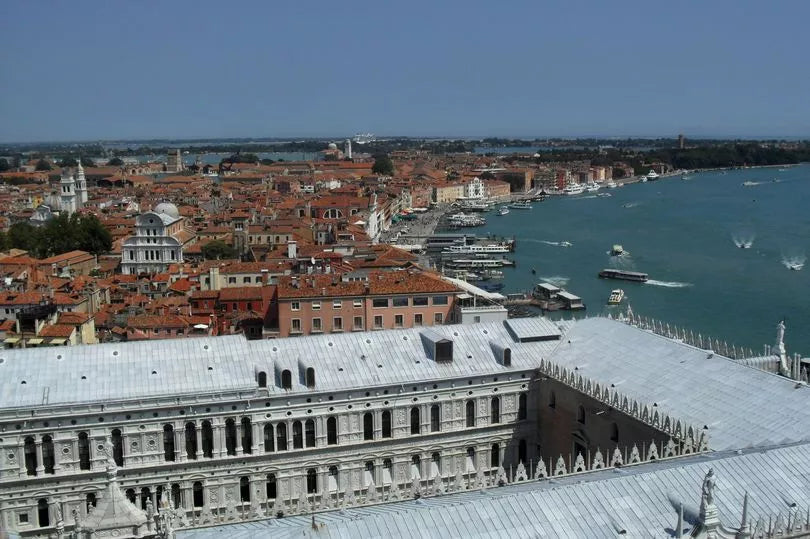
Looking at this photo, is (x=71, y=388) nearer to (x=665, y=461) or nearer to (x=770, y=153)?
(x=665, y=461)

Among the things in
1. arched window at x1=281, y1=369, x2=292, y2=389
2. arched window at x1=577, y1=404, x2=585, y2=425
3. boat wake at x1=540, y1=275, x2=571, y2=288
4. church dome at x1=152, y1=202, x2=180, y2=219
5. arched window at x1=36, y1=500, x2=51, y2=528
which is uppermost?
arched window at x1=281, y1=369, x2=292, y2=389

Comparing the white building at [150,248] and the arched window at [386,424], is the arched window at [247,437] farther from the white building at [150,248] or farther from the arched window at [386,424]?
the white building at [150,248]

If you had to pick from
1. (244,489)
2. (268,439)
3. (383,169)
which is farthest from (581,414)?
(383,169)

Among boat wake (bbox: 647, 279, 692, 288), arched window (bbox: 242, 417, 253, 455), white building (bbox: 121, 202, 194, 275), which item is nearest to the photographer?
arched window (bbox: 242, 417, 253, 455)

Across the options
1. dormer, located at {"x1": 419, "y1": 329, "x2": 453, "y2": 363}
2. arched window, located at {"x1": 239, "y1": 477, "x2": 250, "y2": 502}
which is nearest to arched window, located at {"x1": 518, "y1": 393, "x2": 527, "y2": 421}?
dormer, located at {"x1": 419, "y1": 329, "x2": 453, "y2": 363}

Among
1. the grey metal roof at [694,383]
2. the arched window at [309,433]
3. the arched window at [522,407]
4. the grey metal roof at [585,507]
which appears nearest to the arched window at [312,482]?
the arched window at [309,433]

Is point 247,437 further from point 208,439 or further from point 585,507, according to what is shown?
point 585,507

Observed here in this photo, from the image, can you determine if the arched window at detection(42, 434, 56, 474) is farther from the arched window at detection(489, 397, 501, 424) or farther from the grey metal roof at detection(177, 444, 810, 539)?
the arched window at detection(489, 397, 501, 424)
